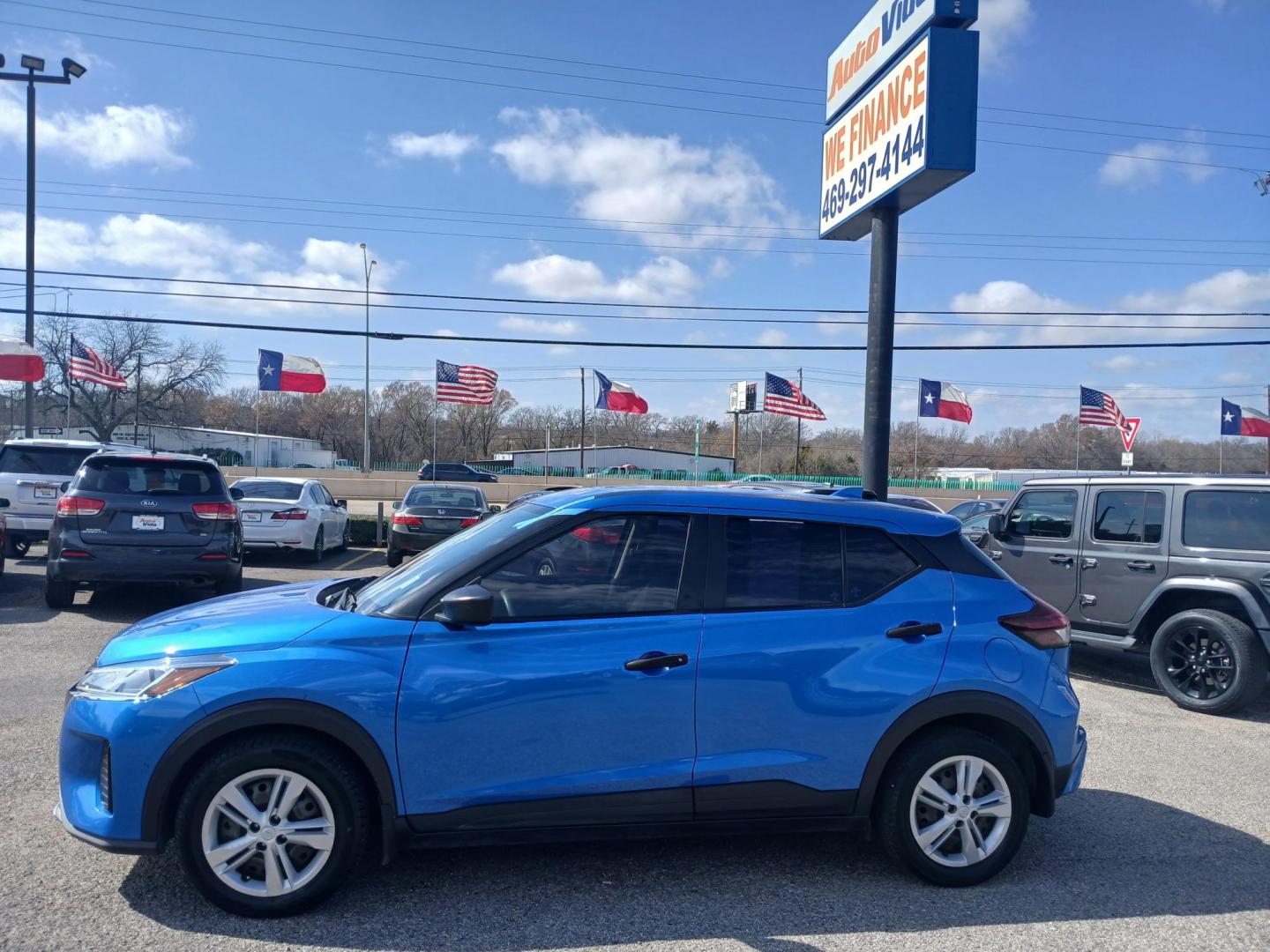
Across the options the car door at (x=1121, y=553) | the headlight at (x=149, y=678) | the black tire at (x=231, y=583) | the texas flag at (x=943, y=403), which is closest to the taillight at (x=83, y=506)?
the black tire at (x=231, y=583)

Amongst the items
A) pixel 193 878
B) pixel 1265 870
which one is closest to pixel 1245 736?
pixel 1265 870

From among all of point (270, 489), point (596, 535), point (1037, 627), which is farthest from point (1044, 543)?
point (270, 489)

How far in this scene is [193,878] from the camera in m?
3.69

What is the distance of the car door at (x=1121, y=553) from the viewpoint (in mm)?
8289

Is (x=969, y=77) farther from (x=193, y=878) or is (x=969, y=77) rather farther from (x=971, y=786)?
(x=193, y=878)

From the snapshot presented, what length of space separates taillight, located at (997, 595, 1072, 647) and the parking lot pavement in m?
1.10

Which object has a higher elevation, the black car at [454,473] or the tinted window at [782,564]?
the tinted window at [782,564]

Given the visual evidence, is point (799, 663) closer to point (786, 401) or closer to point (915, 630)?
point (915, 630)

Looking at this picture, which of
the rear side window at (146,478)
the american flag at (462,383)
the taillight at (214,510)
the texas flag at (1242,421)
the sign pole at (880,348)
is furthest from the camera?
the texas flag at (1242,421)

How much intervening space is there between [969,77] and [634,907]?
10156 mm

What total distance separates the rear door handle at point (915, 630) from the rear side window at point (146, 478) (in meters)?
8.24

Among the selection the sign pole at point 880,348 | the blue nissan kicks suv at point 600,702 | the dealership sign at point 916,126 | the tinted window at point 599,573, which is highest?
the dealership sign at point 916,126

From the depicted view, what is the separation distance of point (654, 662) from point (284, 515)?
12.7 m

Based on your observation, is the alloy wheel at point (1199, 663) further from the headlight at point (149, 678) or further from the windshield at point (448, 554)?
the headlight at point (149, 678)
